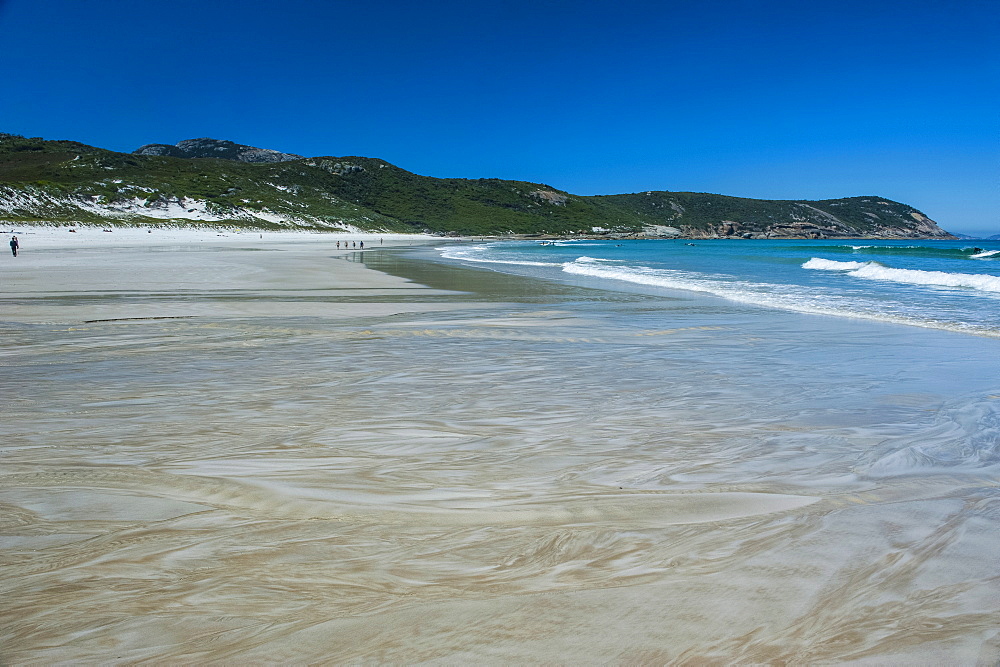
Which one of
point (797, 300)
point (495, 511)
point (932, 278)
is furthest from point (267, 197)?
point (495, 511)

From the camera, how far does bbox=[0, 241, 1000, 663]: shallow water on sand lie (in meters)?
2.30

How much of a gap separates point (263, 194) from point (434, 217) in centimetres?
4789

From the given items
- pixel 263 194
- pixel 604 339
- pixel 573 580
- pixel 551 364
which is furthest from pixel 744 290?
pixel 263 194

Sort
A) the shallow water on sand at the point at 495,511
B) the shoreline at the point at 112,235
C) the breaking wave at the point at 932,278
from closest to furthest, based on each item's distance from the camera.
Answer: the shallow water on sand at the point at 495,511, the breaking wave at the point at 932,278, the shoreline at the point at 112,235

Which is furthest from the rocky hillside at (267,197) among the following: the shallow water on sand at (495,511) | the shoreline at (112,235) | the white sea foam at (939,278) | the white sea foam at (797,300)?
the white sea foam at (939,278)

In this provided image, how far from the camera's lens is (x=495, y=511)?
10.8 feet

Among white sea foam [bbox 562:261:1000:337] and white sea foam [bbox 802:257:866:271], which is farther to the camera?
white sea foam [bbox 802:257:866:271]

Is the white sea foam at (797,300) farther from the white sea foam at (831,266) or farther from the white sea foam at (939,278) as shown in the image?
the white sea foam at (831,266)

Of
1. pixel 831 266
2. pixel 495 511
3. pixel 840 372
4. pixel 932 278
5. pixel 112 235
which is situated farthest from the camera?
pixel 112 235

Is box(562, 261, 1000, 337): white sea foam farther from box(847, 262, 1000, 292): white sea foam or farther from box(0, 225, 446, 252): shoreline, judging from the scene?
box(0, 225, 446, 252): shoreline

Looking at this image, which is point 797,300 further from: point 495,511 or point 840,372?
point 495,511

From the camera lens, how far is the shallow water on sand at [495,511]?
2.30 m

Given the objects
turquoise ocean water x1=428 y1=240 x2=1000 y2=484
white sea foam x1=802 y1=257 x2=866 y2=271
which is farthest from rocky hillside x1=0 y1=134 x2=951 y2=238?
turquoise ocean water x1=428 y1=240 x2=1000 y2=484

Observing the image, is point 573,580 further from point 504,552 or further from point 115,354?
point 115,354
